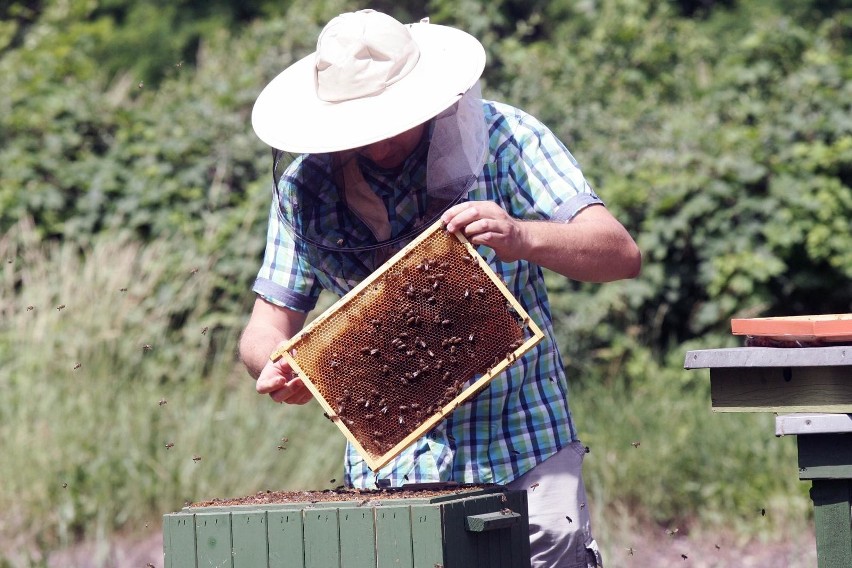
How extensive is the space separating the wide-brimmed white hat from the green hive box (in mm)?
774

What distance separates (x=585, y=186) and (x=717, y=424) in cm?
350

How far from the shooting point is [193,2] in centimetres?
1602

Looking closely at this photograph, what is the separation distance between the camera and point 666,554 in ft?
17.7

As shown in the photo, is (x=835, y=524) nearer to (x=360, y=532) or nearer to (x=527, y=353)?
(x=527, y=353)

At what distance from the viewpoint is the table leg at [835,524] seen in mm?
2477

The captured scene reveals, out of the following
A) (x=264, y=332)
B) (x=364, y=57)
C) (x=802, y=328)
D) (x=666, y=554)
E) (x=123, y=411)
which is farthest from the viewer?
(x=123, y=411)

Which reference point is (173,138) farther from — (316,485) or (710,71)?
(710,71)

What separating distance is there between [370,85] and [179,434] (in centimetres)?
347

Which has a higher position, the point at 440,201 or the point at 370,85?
the point at 370,85

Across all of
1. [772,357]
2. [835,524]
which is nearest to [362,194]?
[772,357]

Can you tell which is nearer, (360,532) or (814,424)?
(360,532)

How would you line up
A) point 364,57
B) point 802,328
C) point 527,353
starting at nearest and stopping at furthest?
point 802,328
point 364,57
point 527,353

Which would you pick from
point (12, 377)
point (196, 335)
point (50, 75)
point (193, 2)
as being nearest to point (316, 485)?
point (196, 335)

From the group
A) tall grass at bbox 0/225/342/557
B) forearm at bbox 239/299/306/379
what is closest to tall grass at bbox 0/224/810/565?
tall grass at bbox 0/225/342/557
